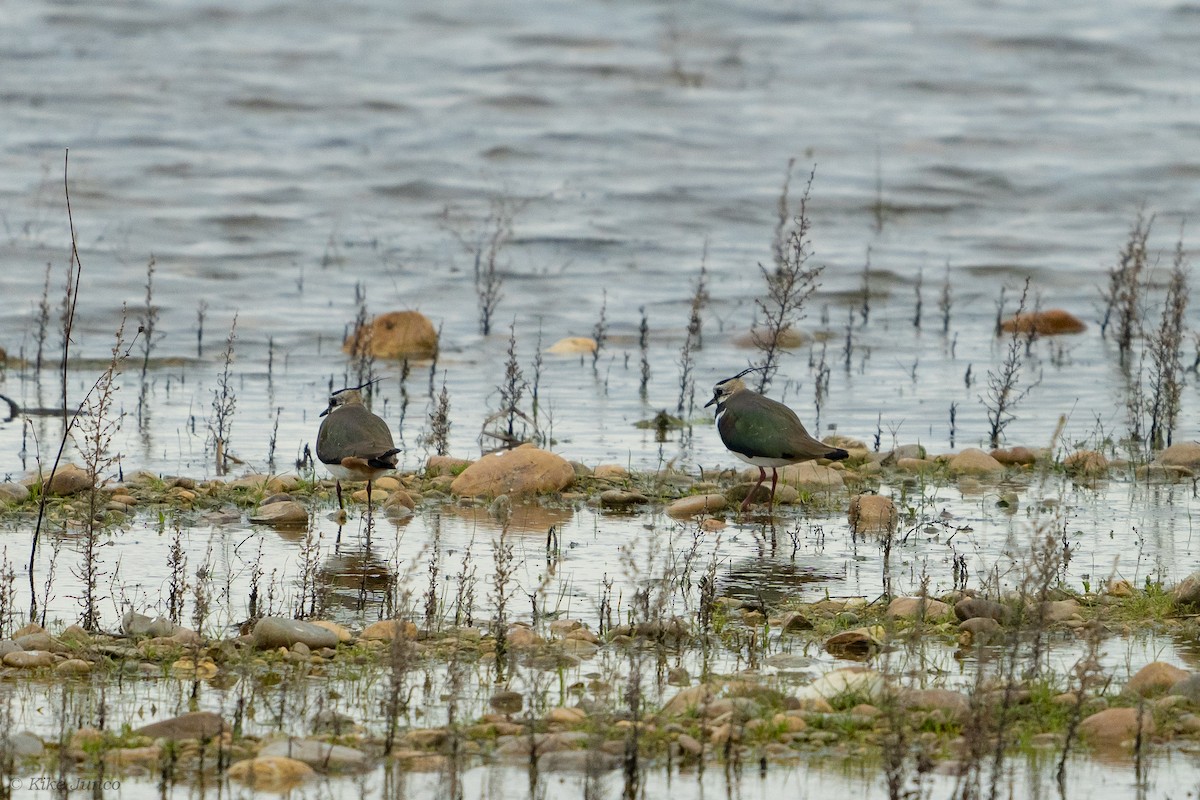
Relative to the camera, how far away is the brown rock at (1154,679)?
5.80 metres

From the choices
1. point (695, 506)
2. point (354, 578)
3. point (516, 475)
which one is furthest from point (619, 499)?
point (354, 578)

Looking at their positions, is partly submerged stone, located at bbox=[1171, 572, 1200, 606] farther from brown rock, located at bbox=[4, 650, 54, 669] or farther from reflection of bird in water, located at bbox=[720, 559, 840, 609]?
brown rock, located at bbox=[4, 650, 54, 669]

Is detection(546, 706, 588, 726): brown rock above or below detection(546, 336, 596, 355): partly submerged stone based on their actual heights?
below

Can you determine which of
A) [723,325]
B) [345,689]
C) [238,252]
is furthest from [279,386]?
[345,689]

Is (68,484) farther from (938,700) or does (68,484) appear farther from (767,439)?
(938,700)

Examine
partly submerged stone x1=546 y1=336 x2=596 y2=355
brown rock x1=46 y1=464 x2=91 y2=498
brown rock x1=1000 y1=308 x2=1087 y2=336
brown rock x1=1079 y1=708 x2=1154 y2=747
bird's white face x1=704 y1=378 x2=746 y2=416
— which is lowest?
brown rock x1=1079 y1=708 x2=1154 y2=747

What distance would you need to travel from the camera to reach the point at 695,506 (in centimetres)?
914

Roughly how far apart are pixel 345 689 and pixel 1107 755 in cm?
242

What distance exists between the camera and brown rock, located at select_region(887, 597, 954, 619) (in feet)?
22.4

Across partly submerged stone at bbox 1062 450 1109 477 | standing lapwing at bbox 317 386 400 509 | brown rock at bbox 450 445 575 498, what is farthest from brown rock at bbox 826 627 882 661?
partly submerged stone at bbox 1062 450 1109 477

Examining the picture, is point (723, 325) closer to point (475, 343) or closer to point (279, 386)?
point (475, 343)

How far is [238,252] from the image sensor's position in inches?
755

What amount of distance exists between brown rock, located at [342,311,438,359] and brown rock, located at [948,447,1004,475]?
5.50 meters

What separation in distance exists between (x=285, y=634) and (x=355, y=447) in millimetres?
2642
